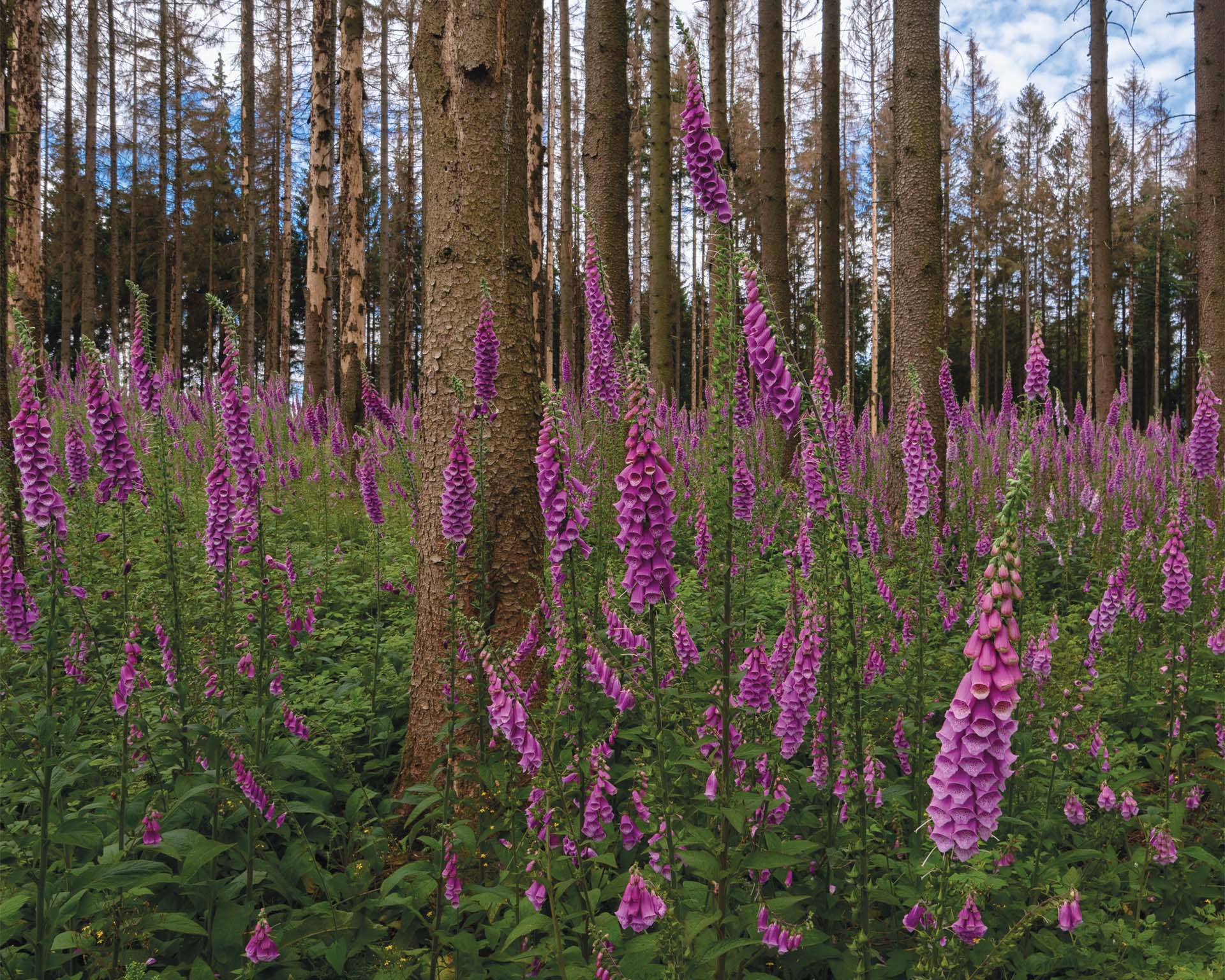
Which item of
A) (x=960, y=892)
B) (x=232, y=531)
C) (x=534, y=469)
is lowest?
(x=960, y=892)

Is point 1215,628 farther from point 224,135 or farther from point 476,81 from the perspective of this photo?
point 224,135

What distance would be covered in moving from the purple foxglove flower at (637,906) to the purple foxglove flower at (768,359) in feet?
4.11

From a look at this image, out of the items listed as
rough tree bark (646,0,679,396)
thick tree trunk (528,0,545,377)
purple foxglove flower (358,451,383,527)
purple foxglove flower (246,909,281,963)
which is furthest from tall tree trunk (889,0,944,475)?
purple foxglove flower (246,909,281,963)

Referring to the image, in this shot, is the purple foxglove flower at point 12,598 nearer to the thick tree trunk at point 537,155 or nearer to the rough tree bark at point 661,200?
the thick tree trunk at point 537,155

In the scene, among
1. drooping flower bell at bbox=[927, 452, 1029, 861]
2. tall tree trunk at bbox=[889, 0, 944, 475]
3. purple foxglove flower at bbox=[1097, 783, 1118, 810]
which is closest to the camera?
drooping flower bell at bbox=[927, 452, 1029, 861]

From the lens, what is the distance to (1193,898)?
2.89 m

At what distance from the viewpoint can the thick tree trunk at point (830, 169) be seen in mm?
11398

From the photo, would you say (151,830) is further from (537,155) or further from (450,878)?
(537,155)

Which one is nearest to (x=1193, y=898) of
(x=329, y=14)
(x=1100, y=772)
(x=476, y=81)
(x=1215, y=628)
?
(x=1100, y=772)

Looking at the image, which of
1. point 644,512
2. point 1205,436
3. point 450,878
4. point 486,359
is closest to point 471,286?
point 486,359

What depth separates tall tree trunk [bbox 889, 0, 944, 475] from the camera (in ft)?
21.1

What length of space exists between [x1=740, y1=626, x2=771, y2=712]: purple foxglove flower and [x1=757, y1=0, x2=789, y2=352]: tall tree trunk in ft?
28.2

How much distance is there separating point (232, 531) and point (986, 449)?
9495mm

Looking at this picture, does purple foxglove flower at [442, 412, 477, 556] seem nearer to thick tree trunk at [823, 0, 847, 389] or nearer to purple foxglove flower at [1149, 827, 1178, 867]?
purple foxglove flower at [1149, 827, 1178, 867]
